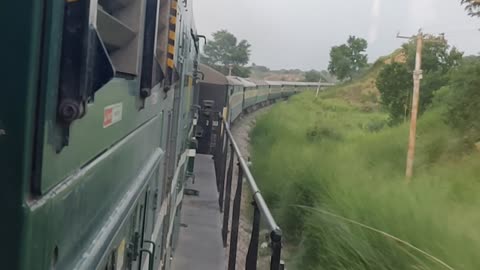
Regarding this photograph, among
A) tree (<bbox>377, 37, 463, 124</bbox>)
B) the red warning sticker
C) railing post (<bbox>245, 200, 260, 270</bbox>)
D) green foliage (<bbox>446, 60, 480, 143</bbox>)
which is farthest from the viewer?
tree (<bbox>377, 37, 463, 124</bbox>)

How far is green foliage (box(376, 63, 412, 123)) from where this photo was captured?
49.5 feet

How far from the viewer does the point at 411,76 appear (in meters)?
15.0

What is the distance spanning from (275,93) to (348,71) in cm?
1297

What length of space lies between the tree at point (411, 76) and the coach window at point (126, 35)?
41.9ft

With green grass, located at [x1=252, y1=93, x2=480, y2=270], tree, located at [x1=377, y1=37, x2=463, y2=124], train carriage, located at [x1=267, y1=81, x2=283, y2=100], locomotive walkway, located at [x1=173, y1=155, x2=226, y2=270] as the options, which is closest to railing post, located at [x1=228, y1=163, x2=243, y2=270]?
locomotive walkway, located at [x1=173, y1=155, x2=226, y2=270]

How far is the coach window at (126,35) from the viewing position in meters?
1.35

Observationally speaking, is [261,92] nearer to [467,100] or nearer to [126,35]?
[467,100]

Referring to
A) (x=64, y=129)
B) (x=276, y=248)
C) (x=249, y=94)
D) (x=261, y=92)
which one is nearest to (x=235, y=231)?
(x=276, y=248)

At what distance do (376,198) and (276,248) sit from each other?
12.2ft

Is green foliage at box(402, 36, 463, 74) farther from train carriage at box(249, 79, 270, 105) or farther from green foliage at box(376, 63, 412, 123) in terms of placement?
train carriage at box(249, 79, 270, 105)

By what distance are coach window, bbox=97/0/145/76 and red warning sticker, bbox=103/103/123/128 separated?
0.32 ft

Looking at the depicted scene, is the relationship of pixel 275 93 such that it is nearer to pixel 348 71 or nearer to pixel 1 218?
pixel 348 71

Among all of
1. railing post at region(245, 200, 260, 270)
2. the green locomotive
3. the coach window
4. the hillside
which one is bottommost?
railing post at region(245, 200, 260, 270)

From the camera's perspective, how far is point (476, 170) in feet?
23.8
